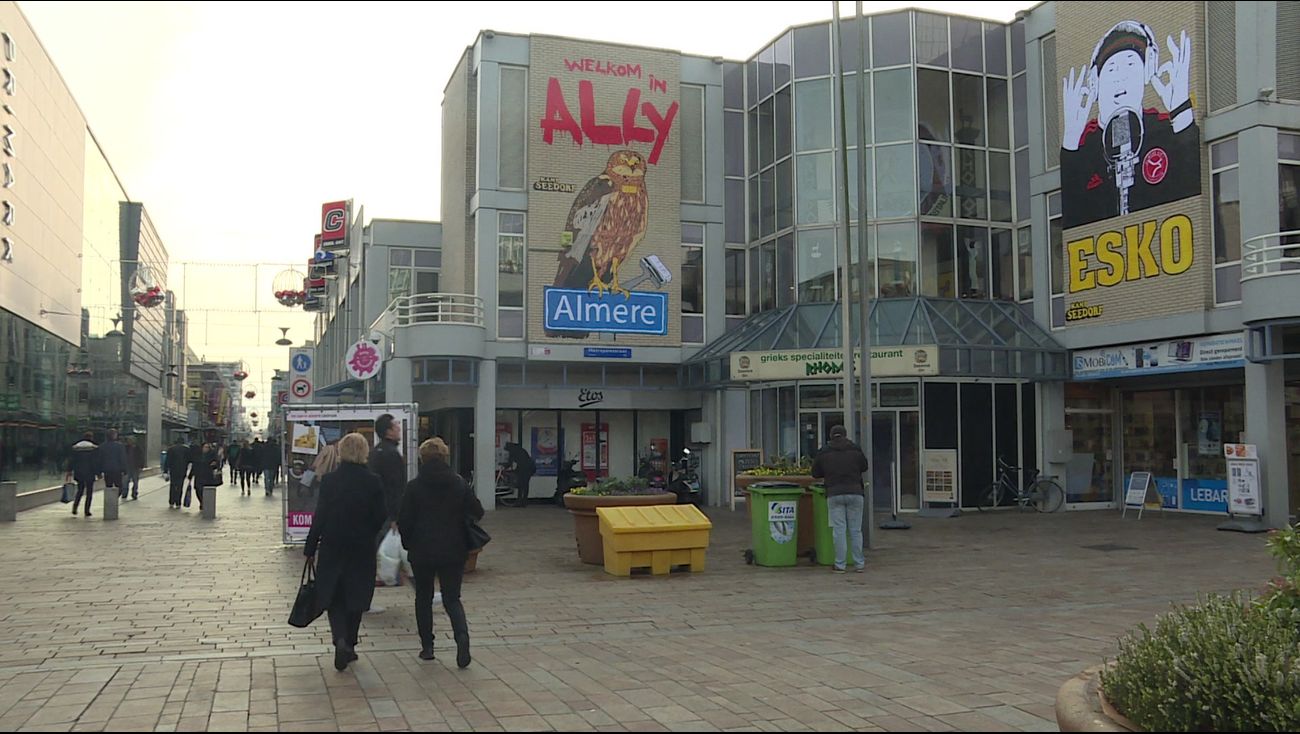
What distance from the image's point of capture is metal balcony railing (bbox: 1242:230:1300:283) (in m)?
18.2

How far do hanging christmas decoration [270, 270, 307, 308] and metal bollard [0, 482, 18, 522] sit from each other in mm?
10394

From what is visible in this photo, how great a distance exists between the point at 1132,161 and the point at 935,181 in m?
4.43

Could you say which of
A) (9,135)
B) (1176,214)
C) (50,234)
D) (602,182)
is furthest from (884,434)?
(50,234)

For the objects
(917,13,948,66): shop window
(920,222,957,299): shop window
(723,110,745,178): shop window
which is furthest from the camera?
(723,110,745,178): shop window

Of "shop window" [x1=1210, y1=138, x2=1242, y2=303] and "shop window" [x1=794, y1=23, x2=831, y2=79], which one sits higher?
"shop window" [x1=794, y1=23, x2=831, y2=79]

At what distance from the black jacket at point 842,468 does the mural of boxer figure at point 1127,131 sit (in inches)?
433

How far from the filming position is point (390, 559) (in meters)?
10.8

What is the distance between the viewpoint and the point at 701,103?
27.4m

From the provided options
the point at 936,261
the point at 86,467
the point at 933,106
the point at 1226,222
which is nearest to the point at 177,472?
the point at 86,467

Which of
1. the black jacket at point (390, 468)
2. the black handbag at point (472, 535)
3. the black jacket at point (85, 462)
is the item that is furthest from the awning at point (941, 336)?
the black handbag at point (472, 535)

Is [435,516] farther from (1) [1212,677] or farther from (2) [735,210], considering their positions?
(2) [735,210]

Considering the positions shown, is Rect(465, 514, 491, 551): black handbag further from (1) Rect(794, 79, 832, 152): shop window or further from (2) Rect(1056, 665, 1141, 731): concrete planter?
(1) Rect(794, 79, 832, 152): shop window

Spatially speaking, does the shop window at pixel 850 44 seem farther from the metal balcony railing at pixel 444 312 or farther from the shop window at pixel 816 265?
the metal balcony railing at pixel 444 312

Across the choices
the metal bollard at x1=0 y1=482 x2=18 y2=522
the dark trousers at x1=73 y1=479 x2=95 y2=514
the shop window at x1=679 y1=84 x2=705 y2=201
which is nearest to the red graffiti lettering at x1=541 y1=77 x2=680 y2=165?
the shop window at x1=679 y1=84 x2=705 y2=201
